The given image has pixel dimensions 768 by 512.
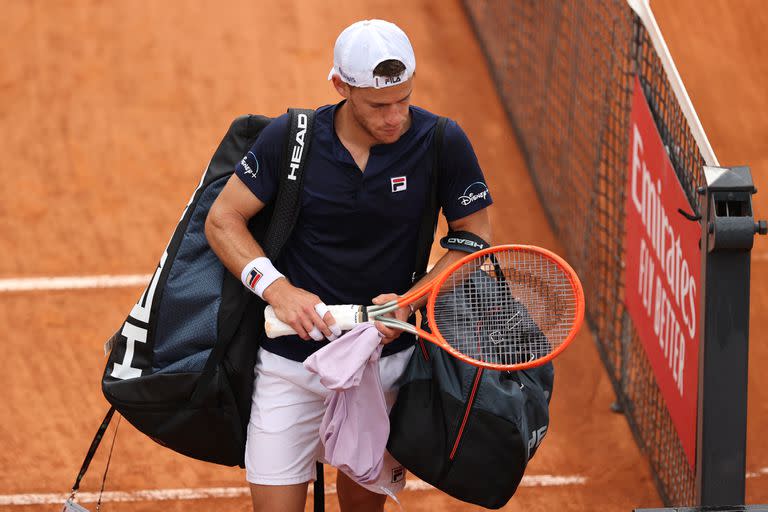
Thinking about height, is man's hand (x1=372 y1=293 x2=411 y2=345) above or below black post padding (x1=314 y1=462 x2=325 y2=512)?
above

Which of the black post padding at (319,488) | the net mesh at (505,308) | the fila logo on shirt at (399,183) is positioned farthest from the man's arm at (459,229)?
the black post padding at (319,488)

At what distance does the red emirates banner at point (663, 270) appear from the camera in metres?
4.54

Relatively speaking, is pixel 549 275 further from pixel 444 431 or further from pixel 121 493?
pixel 121 493

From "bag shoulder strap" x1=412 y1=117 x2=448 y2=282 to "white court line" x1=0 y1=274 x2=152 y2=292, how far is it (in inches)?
150

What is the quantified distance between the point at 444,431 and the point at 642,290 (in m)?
2.12

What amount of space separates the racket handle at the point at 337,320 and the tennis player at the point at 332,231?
0.11 feet

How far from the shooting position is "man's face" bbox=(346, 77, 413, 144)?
3.44 m

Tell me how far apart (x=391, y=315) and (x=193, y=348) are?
2.27ft

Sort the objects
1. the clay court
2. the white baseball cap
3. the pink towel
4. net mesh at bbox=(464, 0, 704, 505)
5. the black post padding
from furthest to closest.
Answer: the clay court → net mesh at bbox=(464, 0, 704, 505) → the black post padding → the pink towel → the white baseball cap

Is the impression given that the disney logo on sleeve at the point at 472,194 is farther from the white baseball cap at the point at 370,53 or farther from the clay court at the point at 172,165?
the clay court at the point at 172,165

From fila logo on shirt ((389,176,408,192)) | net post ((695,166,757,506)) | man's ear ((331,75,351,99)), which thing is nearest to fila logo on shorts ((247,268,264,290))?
fila logo on shirt ((389,176,408,192))

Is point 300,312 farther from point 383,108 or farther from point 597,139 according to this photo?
point 597,139

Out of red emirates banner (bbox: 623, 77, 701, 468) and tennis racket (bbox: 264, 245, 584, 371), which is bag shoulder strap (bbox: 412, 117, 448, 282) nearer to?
tennis racket (bbox: 264, 245, 584, 371)

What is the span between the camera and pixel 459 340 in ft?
11.7
